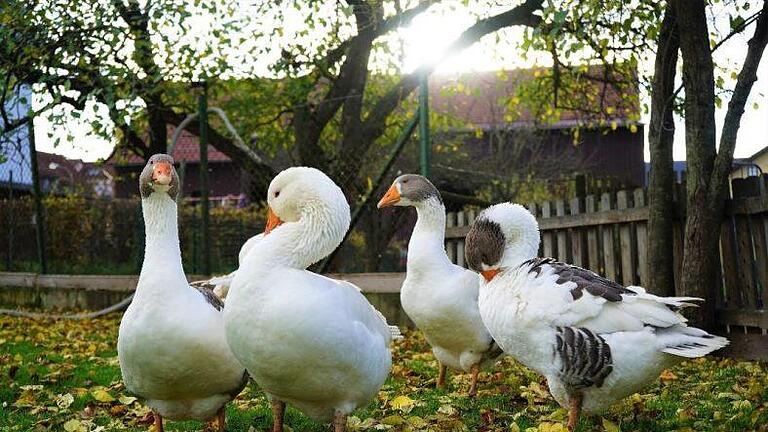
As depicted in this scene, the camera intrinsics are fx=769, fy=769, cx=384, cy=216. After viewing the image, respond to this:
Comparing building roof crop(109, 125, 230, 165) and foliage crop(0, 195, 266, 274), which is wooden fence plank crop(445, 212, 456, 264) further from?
building roof crop(109, 125, 230, 165)

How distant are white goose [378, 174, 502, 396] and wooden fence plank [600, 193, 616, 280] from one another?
266cm

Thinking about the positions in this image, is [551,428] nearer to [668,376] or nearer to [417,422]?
[417,422]

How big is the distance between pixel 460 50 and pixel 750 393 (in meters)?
8.33

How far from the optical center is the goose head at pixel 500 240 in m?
4.79

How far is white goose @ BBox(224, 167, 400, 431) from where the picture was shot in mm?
3557

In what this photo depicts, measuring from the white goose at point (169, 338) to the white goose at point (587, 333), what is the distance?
164 cm

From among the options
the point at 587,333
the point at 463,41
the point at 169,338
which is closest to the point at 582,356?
the point at 587,333

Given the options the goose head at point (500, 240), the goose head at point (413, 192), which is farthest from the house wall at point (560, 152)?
the goose head at point (500, 240)

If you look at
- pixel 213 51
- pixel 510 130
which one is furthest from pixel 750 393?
pixel 510 130

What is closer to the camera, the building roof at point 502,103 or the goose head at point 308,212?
the goose head at point 308,212

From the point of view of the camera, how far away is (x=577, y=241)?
875 centimetres

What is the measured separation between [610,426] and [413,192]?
2622 mm

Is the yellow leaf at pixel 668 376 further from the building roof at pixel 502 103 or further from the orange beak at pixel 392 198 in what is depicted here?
the building roof at pixel 502 103

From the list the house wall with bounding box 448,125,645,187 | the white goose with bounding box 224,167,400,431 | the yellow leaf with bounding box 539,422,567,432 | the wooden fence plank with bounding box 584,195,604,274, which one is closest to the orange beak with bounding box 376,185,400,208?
the white goose with bounding box 224,167,400,431
